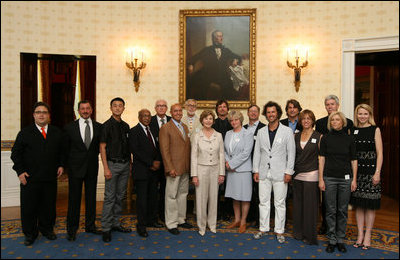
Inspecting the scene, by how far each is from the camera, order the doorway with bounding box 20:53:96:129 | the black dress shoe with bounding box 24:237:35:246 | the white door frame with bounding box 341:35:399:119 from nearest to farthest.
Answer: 1. the black dress shoe with bounding box 24:237:35:246
2. the white door frame with bounding box 341:35:399:119
3. the doorway with bounding box 20:53:96:129

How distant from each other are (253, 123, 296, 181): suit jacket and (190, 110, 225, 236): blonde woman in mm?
559

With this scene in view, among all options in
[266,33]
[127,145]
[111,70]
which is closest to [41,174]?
[127,145]

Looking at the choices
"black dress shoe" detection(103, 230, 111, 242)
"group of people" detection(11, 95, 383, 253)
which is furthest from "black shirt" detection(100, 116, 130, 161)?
"black dress shoe" detection(103, 230, 111, 242)

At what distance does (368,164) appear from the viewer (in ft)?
13.1

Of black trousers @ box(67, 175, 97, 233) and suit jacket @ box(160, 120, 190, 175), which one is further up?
suit jacket @ box(160, 120, 190, 175)

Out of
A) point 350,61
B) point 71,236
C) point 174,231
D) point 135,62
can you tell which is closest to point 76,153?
point 71,236

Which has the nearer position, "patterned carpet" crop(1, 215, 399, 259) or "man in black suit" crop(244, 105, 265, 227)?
"patterned carpet" crop(1, 215, 399, 259)

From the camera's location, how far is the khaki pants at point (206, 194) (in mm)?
4578

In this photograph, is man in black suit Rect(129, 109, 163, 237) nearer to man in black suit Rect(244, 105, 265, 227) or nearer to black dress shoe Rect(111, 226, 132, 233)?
black dress shoe Rect(111, 226, 132, 233)

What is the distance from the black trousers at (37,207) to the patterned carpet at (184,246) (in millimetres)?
158

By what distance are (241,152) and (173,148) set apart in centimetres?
91

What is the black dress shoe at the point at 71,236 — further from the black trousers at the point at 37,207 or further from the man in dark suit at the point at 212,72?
the man in dark suit at the point at 212,72

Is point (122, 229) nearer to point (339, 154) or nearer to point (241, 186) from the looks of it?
point (241, 186)

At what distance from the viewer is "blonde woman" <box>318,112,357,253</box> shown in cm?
397
